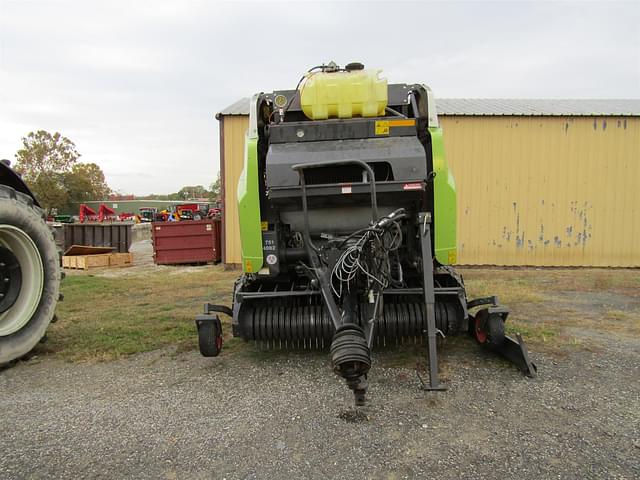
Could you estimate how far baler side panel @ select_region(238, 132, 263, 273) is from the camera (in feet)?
11.8

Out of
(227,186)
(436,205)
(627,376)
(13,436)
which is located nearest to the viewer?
(13,436)

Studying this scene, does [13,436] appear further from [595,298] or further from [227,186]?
[227,186]

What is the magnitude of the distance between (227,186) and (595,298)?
7.35 m

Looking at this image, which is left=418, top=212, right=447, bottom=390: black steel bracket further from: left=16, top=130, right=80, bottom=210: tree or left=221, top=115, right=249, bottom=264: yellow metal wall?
left=16, top=130, right=80, bottom=210: tree

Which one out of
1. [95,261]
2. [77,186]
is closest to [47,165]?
[77,186]

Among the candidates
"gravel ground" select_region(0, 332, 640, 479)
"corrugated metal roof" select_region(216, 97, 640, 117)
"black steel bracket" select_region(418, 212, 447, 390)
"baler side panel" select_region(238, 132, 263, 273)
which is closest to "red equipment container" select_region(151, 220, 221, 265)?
"corrugated metal roof" select_region(216, 97, 640, 117)

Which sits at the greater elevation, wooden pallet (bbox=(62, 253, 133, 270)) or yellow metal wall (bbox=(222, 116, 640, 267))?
yellow metal wall (bbox=(222, 116, 640, 267))

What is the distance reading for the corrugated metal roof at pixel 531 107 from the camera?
959cm

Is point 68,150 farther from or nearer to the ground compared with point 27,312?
farther from the ground

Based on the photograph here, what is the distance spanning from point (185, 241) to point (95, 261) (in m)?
2.33

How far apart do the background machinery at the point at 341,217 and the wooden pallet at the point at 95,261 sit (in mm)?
8569

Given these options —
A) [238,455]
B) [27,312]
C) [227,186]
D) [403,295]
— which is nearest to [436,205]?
[403,295]

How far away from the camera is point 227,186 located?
9945 millimetres

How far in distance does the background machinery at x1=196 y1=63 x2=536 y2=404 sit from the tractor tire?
4.87 feet
